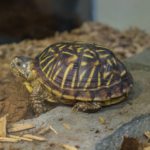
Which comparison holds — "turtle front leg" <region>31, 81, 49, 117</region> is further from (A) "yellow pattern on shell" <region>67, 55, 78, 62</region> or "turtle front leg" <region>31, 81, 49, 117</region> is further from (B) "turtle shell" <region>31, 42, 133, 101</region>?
(A) "yellow pattern on shell" <region>67, 55, 78, 62</region>

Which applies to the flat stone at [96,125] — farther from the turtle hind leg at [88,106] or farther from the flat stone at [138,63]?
the flat stone at [138,63]

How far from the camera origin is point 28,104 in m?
2.68

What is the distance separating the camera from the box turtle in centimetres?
245

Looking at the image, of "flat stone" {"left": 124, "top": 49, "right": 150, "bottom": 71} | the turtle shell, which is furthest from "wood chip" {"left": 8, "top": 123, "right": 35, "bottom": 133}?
"flat stone" {"left": 124, "top": 49, "right": 150, "bottom": 71}

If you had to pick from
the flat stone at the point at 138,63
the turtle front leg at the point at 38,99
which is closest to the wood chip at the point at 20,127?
the turtle front leg at the point at 38,99

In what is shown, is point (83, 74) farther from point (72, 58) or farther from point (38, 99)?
point (38, 99)

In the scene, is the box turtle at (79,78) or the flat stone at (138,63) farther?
the flat stone at (138,63)

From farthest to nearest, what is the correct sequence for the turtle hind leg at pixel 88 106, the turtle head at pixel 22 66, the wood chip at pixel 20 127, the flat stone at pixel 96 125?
the turtle head at pixel 22 66
the turtle hind leg at pixel 88 106
the wood chip at pixel 20 127
the flat stone at pixel 96 125

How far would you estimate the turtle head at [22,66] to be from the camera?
→ 307 cm

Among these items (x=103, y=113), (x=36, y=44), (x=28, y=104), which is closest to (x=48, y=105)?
A: (x=28, y=104)

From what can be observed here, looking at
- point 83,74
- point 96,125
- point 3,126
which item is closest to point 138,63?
point 83,74

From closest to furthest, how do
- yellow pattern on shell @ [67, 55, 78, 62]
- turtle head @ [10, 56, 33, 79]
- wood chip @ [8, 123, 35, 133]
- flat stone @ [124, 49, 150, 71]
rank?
wood chip @ [8, 123, 35, 133] < yellow pattern on shell @ [67, 55, 78, 62] < turtle head @ [10, 56, 33, 79] < flat stone @ [124, 49, 150, 71]

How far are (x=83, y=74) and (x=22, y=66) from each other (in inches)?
49.8

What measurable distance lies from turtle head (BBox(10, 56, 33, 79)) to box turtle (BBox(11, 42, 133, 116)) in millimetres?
254
